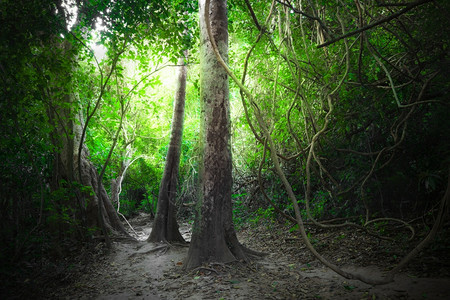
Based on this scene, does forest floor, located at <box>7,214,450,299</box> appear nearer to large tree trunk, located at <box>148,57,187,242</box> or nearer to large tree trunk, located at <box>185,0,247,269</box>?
large tree trunk, located at <box>185,0,247,269</box>

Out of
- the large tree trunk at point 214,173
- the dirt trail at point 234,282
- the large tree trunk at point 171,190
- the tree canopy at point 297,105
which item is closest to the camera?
the dirt trail at point 234,282

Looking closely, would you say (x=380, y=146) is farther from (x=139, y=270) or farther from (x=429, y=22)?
(x=139, y=270)

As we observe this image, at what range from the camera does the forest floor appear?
264 cm

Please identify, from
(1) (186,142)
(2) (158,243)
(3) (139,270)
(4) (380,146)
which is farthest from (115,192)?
(4) (380,146)

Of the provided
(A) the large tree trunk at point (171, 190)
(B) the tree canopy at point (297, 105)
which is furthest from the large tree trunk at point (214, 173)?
(A) the large tree trunk at point (171, 190)

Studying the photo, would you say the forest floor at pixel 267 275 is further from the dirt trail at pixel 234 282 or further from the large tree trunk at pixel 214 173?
the large tree trunk at pixel 214 173

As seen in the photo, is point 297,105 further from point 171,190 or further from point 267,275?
point 267,275

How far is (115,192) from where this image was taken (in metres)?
10.0

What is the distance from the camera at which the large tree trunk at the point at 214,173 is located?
3613 mm

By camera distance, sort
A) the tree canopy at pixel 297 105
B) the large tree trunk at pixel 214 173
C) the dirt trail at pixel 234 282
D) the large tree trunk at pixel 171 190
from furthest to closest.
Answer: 1. the large tree trunk at pixel 171 190
2. the large tree trunk at pixel 214 173
3. the tree canopy at pixel 297 105
4. the dirt trail at pixel 234 282

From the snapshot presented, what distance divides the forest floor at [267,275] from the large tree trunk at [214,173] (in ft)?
0.80

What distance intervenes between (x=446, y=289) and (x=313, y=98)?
3.39 meters

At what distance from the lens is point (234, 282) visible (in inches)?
123

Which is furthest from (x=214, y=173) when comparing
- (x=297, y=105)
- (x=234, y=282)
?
(x=297, y=105)
